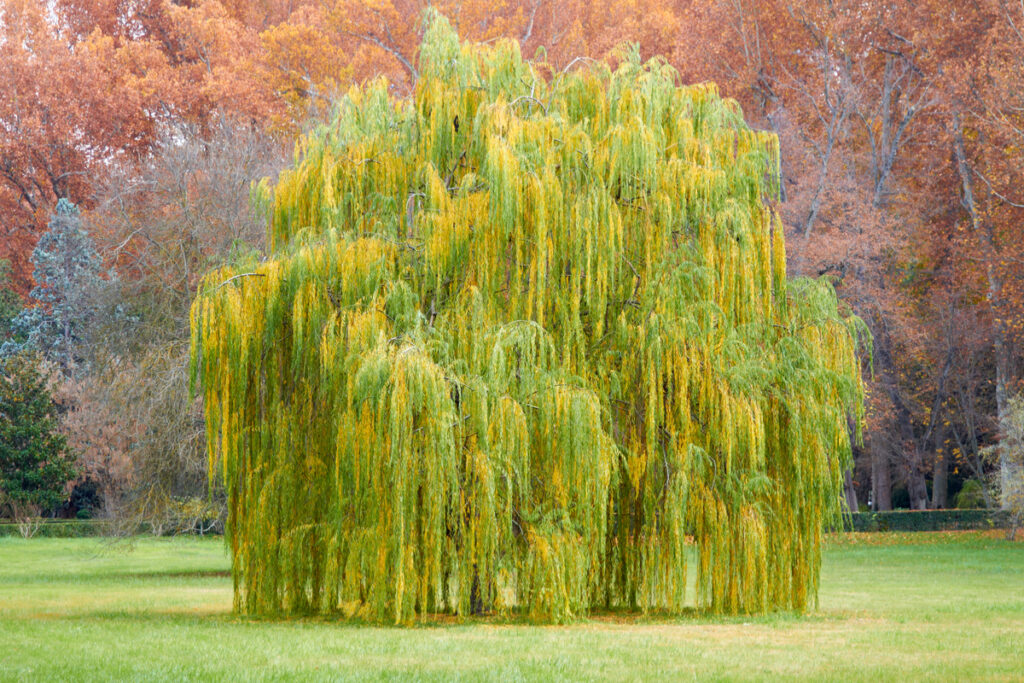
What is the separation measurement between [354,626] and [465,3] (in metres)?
28.0

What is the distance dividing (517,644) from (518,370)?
323 centimetres

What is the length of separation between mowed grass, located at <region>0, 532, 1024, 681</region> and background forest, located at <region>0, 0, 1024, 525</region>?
7.75 meters

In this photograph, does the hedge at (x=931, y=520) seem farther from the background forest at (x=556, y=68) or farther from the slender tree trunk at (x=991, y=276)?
the slender tree trunk at (x=991, y=276)

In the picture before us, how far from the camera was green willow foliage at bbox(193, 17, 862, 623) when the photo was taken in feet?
40.7

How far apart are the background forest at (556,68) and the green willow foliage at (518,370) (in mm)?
8369

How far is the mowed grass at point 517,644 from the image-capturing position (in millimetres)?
9250

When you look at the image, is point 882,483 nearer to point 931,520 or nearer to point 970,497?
point 970,497

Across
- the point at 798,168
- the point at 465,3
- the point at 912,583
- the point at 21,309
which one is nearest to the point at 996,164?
Answer: the point at 798,168

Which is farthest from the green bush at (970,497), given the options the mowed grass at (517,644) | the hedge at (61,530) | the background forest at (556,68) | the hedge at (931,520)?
the hedge at (61,530)

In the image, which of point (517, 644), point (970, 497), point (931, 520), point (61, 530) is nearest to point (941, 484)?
point (970, 497)

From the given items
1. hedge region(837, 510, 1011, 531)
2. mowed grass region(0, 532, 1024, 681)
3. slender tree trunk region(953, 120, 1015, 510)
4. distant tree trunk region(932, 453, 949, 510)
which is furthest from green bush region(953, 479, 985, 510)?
mowed grass region(0, 532, 1024, 681)

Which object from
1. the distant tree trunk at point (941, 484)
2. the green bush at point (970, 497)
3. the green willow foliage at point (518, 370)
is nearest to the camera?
the green willow foliage at point (518, 370)

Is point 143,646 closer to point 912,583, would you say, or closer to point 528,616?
point 528,616

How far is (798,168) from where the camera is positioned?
3366 cm
